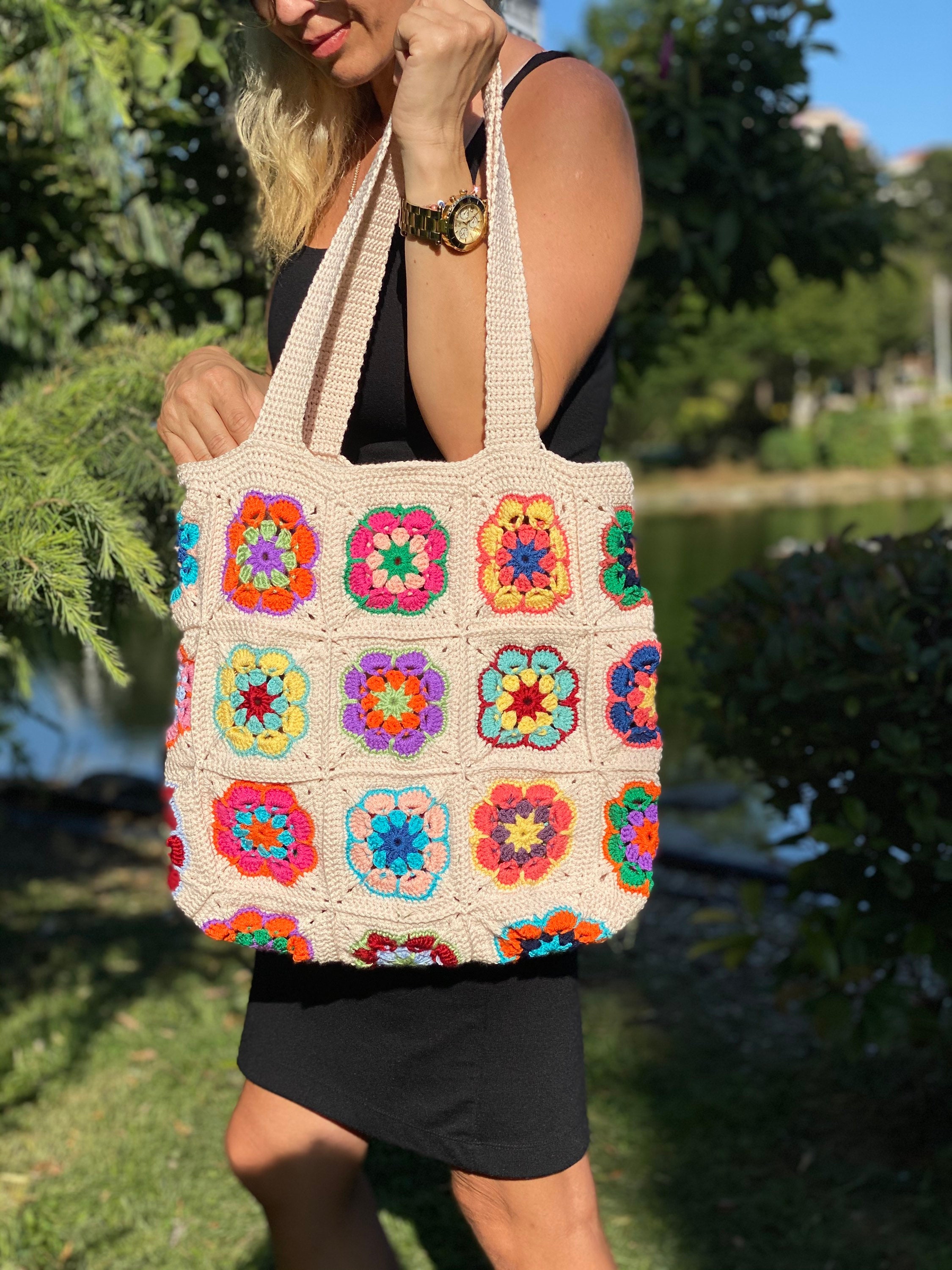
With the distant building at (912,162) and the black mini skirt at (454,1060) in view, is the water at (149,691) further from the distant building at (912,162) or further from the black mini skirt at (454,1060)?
the distant building at (912,162)

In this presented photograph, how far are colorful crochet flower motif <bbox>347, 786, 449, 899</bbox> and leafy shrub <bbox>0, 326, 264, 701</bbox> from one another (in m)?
0.62

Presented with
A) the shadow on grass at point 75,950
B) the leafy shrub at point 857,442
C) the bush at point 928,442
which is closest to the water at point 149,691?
the shadow on grass at point 75,950

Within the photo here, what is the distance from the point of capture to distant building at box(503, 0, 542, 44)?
6.32 ft

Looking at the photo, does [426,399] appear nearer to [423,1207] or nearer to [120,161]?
[423,1207]

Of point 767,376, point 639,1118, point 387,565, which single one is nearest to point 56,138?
point 387,565

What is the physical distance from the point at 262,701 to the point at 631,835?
43cm

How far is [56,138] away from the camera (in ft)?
11.0

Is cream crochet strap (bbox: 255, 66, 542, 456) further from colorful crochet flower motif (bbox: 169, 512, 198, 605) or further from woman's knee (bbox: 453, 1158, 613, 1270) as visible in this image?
woman's knee (bbox: 453, 1158, 613, 1270)

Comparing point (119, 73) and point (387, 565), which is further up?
point (119, 73)

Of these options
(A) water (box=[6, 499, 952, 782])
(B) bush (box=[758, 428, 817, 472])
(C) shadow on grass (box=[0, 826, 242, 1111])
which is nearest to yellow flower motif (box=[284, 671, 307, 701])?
(A) water (box=[6, 499, 952, 782])

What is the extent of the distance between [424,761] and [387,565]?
21 centimetres

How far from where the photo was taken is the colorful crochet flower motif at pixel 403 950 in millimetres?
1349

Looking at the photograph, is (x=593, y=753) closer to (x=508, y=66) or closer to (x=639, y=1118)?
(x=508, y=66)

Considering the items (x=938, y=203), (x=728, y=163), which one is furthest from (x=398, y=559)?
(x=938, y=203)
